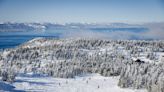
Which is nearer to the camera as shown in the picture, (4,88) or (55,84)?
(4,88)

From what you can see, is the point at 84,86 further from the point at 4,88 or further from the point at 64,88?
the point at 4,88

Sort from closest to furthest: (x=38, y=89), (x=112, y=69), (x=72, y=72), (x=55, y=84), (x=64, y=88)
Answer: (x=38, y=89) → (x=64, y=88) → (x=55, y=84) → (x=72, y=72) → (x=112, y=69)

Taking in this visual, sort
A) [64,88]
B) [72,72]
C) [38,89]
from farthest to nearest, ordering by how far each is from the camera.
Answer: [72,72] → [64,88] → [38,89]

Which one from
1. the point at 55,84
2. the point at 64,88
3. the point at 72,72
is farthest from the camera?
the point at 72,72

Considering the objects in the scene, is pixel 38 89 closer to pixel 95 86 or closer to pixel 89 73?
pixel 95 86

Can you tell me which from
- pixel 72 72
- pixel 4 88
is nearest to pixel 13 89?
pixel 4 88

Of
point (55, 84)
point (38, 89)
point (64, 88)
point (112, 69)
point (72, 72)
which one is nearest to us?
point (38, 89)

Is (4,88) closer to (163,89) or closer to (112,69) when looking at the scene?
(163,89)

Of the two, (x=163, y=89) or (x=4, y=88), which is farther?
(x=163, y=89)

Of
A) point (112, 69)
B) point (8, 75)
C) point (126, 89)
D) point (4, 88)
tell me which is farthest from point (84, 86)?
point (112, 69)
